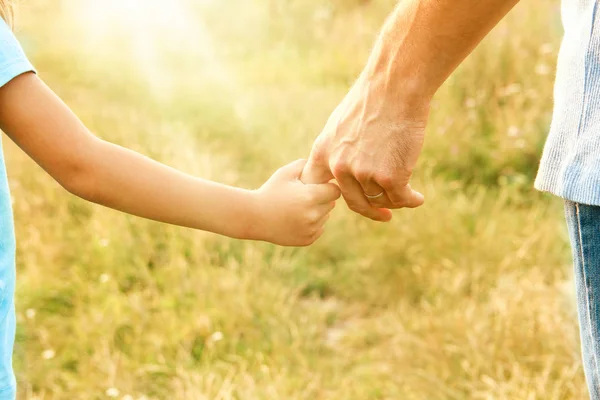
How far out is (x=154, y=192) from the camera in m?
1.43

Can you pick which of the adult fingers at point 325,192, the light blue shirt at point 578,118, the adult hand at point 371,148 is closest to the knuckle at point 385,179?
the adult hand at point 371,148

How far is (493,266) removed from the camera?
3000 mm

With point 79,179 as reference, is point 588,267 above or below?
above

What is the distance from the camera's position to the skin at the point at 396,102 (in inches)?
57.6

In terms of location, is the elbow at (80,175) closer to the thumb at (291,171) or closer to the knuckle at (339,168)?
the thumb at (291,171)

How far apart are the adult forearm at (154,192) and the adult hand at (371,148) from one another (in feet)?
1.04

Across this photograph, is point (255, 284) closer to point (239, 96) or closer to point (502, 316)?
point (502, 316)

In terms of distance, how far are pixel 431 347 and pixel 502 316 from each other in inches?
11.0

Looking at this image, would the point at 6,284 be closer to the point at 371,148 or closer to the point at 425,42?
the point at 371,148

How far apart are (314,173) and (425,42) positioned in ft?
1.50

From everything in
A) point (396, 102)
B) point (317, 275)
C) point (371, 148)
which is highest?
point (396, 102)

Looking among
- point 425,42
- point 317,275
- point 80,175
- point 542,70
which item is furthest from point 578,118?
point 542,70

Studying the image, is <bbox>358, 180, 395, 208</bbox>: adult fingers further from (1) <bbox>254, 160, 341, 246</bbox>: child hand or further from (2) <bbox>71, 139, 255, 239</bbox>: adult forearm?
(2) <bbox>71, 139, 255, 239</bbox>: adult forearm

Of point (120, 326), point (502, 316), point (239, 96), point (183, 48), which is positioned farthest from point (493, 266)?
point (183, 48)
